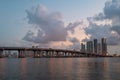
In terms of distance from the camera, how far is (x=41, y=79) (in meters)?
42.1

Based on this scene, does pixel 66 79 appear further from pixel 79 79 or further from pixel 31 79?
pixel 31 79

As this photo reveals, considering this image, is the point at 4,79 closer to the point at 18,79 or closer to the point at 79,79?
the point at 18,79

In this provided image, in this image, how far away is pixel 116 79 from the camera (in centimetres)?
4228

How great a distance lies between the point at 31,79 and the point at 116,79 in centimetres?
1514

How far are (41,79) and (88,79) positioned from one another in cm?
843

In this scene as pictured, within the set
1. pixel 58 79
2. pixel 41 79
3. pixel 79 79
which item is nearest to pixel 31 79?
pixel 41 79

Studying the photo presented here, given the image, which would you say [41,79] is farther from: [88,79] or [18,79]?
[88,79]

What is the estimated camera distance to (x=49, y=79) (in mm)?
42188

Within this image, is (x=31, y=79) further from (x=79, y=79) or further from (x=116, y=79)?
(x=116, y=79)

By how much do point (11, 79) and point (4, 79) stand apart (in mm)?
1309

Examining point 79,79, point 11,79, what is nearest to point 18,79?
point 11,79

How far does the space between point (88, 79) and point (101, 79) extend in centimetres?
231

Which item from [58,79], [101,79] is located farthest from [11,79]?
[101,79]

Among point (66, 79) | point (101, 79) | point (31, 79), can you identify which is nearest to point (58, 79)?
point (66, 79)
